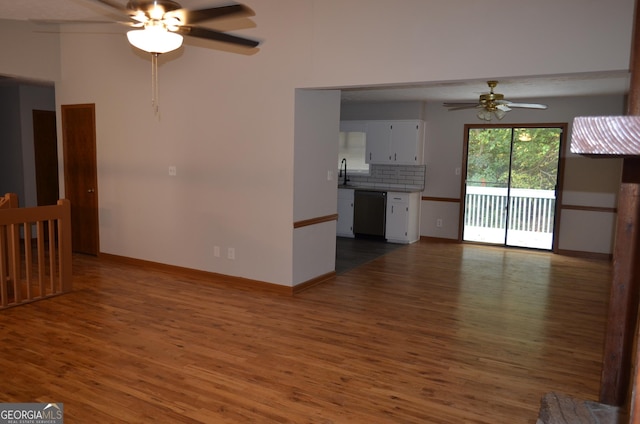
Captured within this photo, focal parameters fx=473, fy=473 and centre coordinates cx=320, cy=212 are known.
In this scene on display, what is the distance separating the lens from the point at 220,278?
17.6 feet

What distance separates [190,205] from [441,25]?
3.33m

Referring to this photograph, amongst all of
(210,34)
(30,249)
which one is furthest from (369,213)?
(210,34)

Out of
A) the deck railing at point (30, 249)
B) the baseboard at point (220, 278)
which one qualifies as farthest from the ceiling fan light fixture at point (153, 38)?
the baseboard at point (220, 278)

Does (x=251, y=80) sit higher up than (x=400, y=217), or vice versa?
(x=251, y=80)

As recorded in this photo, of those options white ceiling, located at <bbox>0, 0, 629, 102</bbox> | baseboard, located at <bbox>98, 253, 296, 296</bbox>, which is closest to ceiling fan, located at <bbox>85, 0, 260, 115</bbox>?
white ceiling, located at <bbox>0, 0, 629, 102</bbox>

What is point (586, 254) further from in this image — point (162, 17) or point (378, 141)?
point (162, 17)

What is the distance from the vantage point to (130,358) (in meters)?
3.31

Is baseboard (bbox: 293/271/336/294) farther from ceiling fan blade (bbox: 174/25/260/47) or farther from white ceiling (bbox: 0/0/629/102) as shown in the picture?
ceiling fan blade (bbox: 174/25/260/47)

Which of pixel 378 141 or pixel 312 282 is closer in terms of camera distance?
pixel 312 282

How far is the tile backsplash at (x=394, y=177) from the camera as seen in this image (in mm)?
8599

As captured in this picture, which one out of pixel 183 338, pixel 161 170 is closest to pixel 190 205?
pixel 161 170

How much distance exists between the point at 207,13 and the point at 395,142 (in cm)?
605

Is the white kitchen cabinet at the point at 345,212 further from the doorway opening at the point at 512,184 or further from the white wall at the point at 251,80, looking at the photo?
the white wall at the point at 251,80

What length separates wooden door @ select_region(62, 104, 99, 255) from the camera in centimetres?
627
